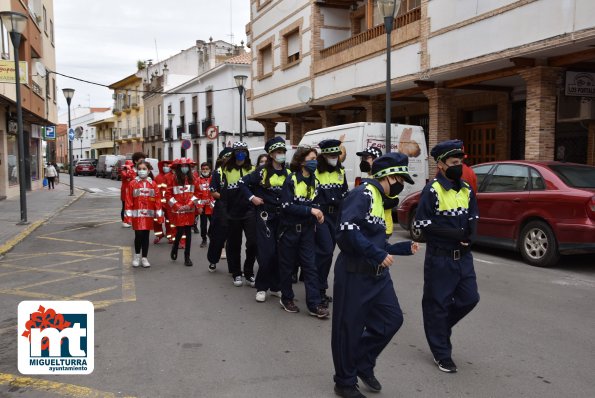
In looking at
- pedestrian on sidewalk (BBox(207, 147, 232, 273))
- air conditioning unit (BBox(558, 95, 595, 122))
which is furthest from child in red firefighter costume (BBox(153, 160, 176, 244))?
air conditioning unit (BBox(558, 95, 595, 122))

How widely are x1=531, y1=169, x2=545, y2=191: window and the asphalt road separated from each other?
4.17 ft

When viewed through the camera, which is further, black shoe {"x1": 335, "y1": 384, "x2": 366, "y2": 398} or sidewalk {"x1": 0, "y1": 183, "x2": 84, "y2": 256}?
sidewalk {"x1": 0, "y1": 183, "x2": 84, "y2": 256}

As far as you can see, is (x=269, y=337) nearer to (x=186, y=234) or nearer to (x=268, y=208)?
(x=268, y=208)

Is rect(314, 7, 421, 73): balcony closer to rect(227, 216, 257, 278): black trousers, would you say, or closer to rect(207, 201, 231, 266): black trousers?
rect(207, 201, 231, 266): black trousers

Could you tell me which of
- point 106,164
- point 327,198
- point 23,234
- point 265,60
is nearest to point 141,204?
point 327,198

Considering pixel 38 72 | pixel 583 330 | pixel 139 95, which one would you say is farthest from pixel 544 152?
pixel 139 95

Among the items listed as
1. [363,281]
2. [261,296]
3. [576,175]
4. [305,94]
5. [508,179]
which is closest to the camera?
[363,281]

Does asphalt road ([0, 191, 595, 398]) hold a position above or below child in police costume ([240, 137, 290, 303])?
below

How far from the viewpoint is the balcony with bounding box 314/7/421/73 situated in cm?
1597

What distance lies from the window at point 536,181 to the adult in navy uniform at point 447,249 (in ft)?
15.6

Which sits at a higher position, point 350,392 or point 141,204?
point 141,204

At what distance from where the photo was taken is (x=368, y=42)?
1811 centimetres

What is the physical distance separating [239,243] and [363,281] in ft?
13.1

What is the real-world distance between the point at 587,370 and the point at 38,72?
23.9 metres
